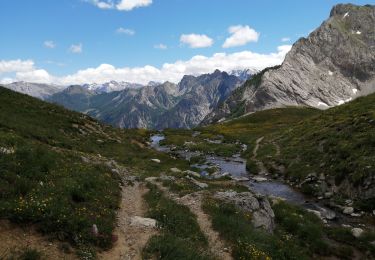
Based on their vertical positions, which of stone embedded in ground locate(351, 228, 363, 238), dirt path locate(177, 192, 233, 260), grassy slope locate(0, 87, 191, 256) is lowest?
stone embedded in ground locate(351, 228, 363, 238)


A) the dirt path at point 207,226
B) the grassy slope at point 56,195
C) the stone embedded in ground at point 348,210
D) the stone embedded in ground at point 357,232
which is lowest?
the stone embedded in ground at point 357,232

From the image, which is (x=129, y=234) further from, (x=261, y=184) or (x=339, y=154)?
(x=339, y=154)

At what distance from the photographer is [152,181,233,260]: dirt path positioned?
16578 millimetres

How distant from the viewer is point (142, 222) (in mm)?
18516

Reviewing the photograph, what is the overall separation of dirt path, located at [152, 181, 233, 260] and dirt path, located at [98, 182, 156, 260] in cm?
265

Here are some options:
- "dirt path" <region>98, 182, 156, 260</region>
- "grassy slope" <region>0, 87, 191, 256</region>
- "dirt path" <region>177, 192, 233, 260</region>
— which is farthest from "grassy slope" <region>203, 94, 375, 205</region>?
"grassy slope" <region>0, 87, 191, 256</region>

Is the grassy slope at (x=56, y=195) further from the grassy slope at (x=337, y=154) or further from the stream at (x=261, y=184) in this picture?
the grassy slope at (x=337, y=154)

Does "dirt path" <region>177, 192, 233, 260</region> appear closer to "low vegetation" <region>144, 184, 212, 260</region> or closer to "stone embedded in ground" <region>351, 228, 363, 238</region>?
"low vegetation" <region>144, 184, 212, 260</region>

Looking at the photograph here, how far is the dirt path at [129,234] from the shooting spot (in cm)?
1470

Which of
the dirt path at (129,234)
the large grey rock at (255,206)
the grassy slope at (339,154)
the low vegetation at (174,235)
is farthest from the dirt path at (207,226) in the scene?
the grassy slope at (339,154)

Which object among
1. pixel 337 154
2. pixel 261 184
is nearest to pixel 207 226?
pixel 261 184

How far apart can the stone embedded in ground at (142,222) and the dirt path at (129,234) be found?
218 millimetres

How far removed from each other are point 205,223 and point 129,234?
442cm

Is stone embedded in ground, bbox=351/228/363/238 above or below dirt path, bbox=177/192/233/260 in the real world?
below
